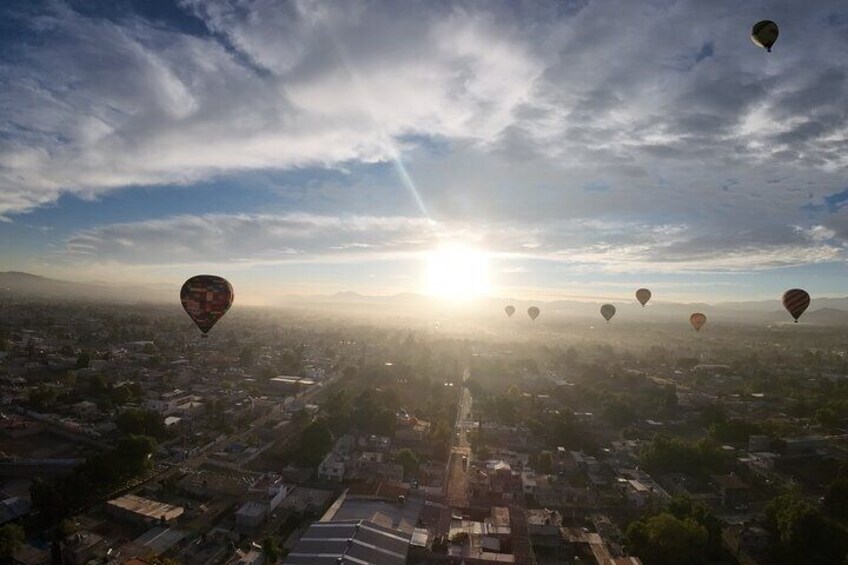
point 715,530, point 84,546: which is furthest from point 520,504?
point 84,546

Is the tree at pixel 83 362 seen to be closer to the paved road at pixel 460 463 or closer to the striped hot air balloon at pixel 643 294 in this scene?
the paved road at pixel 460 463

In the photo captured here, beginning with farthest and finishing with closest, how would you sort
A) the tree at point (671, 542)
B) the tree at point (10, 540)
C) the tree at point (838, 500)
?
1. the tree at point (838, 500)
2. the tree at point (671, 542)
3. the tree at point (10, 540)

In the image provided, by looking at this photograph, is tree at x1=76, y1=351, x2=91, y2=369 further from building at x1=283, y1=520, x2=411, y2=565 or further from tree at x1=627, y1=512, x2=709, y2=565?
tree at x1=627, y1=512, x2=709, y2=565

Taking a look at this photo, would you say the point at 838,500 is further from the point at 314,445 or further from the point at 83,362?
the point at 83,362

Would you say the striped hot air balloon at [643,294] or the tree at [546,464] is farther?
the striped hot air balloon at [643,294]

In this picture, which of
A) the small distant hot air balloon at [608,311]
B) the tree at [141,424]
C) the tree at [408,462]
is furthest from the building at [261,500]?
the small distant hot air balloon at [608,311]

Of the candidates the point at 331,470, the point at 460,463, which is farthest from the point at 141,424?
the point at 460,463
